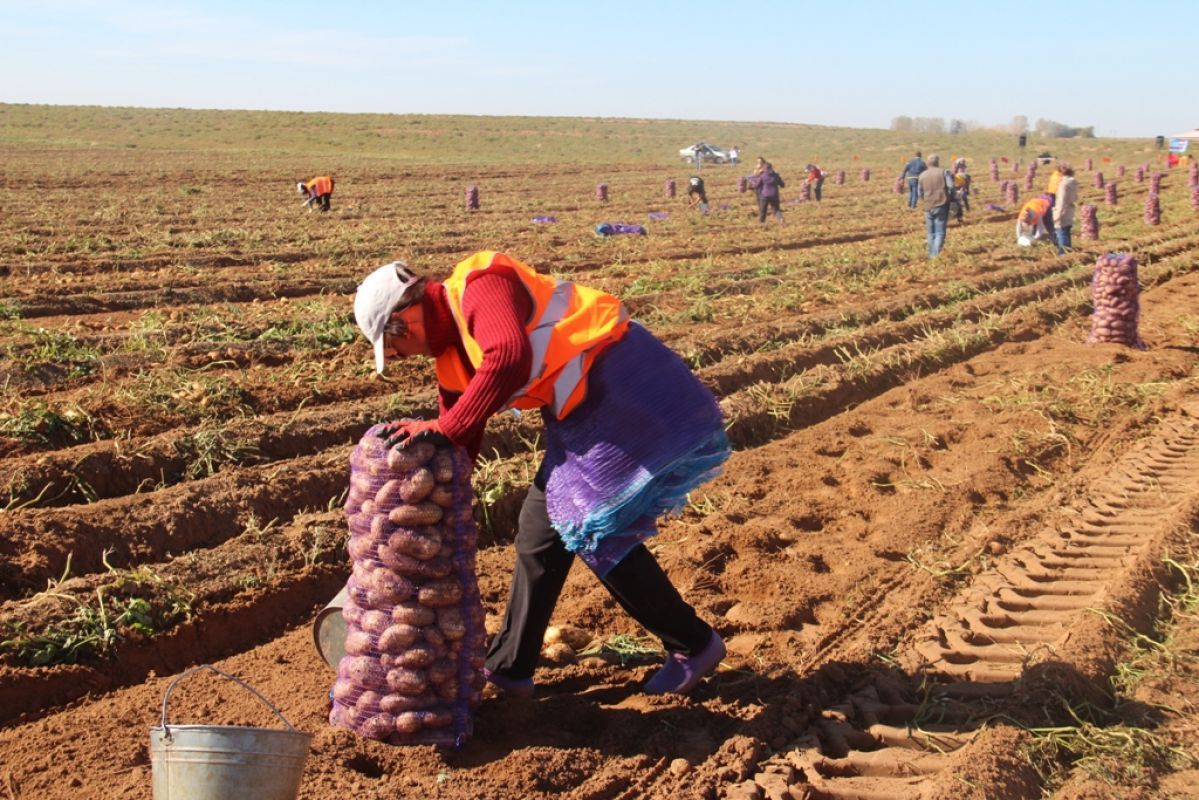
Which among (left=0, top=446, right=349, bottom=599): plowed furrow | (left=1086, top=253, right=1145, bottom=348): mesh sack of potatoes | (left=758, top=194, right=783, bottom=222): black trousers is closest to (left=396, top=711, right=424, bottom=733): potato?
(left=0, top=446, right=349, bottom=599): plowed furrow

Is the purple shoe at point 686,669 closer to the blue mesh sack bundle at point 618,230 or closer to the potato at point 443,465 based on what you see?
the potato at point 443,465

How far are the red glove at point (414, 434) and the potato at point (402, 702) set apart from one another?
0.75 m

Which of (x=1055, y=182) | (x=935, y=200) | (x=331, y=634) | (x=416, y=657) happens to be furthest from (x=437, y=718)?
(x=1055, y=182)

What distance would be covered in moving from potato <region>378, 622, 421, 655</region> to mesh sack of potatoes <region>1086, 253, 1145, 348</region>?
8.31 m

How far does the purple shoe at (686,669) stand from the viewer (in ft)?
13.3

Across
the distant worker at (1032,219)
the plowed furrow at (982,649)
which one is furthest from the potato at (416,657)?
the distant worker at (1032,219)

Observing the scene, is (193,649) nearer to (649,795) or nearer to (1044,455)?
(649,795)

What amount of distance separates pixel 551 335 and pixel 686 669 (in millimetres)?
1239

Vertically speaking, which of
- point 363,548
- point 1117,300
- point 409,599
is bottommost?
point 409,599

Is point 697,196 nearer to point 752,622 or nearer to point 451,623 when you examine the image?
point 752,622

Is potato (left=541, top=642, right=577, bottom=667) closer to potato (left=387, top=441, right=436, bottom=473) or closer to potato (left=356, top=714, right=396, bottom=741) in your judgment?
potato (left=356, top=714, right=396, bottom=741)

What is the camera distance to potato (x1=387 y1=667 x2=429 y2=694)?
367 cm

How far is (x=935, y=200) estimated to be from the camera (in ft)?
55.0

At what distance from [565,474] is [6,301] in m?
8.57
